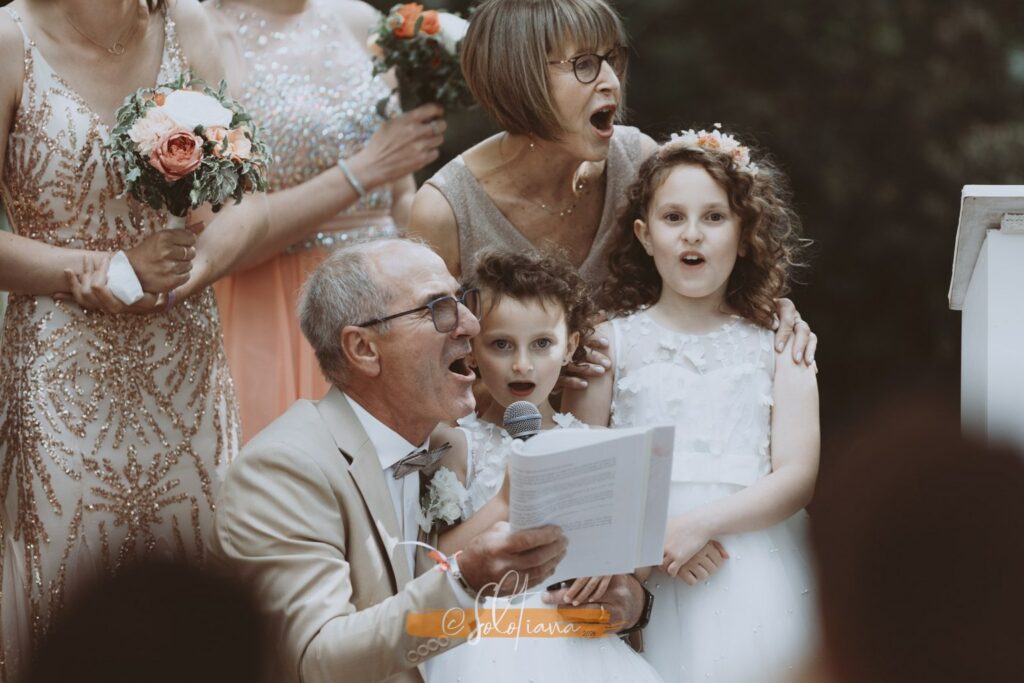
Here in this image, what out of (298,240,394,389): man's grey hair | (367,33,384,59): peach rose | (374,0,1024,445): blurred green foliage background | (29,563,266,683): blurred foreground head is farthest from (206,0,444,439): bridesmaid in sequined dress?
(29,563,266,683): blurred foreground head

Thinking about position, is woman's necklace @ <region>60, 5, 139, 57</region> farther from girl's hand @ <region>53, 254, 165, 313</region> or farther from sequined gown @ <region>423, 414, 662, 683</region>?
sequined gown @ <region>423, 414, 662, 683</region>

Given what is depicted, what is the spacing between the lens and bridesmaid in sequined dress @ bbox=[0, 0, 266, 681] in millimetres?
3703

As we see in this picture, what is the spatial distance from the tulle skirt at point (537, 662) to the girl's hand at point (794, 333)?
990mm

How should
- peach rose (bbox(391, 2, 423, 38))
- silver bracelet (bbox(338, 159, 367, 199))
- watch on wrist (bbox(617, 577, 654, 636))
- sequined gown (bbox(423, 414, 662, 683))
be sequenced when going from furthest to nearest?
silver bracelet (bbox(338, 159, 367, 199)), peach rose (bbox(391, 2, 423, 38)), watch on wrist (bbox(617, 577, 654, 636)), sequined gown (bbox(423, 414, 662, 683))

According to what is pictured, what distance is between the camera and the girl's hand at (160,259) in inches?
146

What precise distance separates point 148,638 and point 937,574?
3.22 feet

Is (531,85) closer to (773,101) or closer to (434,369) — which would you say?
(434,369)

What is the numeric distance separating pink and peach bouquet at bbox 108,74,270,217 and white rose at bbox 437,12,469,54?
1.11 m

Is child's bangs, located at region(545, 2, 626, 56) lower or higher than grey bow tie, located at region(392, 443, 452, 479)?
higher

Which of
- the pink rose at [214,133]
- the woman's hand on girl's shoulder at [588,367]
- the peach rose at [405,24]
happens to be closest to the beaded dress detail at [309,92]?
the peach rose at [405,24]

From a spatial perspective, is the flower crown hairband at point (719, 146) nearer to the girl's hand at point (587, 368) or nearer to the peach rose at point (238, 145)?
the girl's hand at point (587, 368)

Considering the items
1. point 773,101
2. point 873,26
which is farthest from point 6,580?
point 873,26

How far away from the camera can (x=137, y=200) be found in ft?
12.4

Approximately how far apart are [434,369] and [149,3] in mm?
1379
